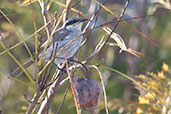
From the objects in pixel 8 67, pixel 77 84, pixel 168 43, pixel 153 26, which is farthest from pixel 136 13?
pixel 77 84

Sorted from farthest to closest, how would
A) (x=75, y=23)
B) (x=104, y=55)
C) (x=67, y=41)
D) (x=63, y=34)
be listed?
(x=104, y=55) < (x=75, y=23) < (x=63, y=34) < (x=67, y=41)

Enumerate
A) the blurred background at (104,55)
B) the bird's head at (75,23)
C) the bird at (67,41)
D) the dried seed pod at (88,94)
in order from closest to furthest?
the dried seed pod at (88,94), the bird at (67,41), the bird's head at (75,23), the blurred background at (104,55)

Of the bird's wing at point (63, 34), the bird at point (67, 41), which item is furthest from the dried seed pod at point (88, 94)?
the bird's wing at point (63, 34)

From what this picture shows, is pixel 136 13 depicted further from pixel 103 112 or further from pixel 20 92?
pixel 20 92

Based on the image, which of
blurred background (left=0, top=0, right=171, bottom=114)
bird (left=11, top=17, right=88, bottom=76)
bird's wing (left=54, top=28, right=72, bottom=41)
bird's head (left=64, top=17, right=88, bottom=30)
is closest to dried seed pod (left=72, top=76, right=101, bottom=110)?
bird (left=11, top=17, right=88, bottom=76)

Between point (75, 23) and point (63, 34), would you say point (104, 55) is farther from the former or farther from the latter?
point (63, 34)

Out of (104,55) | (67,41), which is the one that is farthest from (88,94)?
(104,55)

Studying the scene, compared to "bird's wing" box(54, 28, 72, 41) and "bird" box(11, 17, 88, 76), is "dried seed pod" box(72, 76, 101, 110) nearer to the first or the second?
"bird" box(11, 17, 88, 76)

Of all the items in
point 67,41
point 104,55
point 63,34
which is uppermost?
point 63,34

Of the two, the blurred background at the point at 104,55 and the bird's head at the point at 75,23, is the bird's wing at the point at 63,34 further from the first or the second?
the blurred background at the point at 104,55

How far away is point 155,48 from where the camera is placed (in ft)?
19.1

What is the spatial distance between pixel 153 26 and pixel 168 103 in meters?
3.05

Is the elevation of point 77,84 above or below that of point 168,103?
above

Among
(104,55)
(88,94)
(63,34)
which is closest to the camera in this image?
(88,94)
